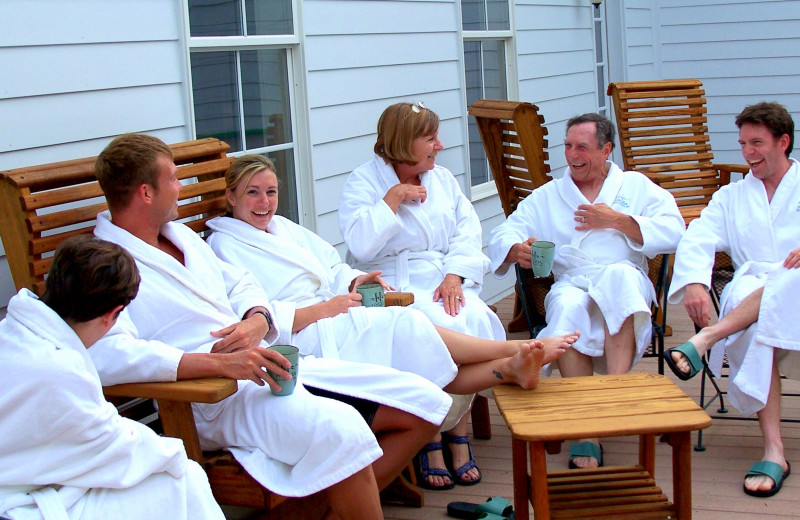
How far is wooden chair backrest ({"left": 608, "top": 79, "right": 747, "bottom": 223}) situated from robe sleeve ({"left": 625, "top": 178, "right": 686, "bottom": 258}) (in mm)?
2211

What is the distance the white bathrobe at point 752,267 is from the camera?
3.35 metres

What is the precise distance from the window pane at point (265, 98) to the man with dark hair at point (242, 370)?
111 cm

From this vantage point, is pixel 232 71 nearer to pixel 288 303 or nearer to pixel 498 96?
pixel 288 303

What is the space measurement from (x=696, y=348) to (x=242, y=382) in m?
1.51

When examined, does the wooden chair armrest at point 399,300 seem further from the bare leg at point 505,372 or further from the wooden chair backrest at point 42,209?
the wooden chair backrest at point 42,209

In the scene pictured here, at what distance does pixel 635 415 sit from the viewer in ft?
8.41

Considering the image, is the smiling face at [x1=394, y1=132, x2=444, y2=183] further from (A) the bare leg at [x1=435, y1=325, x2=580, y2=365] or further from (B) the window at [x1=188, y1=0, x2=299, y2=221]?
(A) the bare leg at [x1=435, y1=325, x2=580, y2=365]

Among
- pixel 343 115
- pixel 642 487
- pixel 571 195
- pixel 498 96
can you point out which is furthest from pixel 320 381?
pixel 498 96

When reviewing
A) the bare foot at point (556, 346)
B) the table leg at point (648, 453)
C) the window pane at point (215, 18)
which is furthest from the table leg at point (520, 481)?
the window pane at point (215, 18)

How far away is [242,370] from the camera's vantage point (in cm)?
246

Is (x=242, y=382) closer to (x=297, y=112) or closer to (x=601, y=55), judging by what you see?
(x=297, y=112)

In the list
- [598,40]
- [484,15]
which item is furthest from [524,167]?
[598,40]

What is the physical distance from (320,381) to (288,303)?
1.39 feet

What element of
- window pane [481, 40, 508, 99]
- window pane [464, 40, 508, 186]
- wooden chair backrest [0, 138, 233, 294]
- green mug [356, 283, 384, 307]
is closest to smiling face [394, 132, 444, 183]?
green mug [356, 283, 384, 307]
